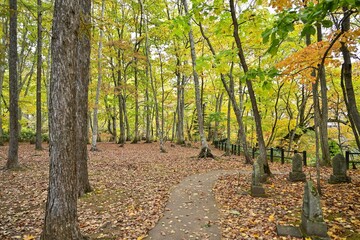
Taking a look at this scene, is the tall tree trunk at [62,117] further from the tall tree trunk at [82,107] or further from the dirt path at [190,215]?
the tall tree trunk at [82,107]

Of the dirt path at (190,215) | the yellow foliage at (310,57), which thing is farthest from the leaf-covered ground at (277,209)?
the yellow foliage at (310,57)

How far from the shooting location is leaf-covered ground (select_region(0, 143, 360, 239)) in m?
5.13

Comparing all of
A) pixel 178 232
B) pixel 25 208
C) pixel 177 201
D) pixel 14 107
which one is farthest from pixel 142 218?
pixel 14 107

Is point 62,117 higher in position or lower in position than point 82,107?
lower

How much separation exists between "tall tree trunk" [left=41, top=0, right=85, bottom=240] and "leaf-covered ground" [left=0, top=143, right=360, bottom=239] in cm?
119

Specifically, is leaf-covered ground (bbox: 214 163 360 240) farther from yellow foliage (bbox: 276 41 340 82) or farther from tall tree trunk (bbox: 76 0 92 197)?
tall tree trunk (bbox: 76 0 92 197)

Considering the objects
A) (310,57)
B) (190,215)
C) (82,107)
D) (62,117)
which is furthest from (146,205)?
(310,57)

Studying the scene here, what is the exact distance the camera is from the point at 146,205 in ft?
22.0

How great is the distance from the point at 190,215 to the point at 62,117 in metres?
→ 3.99

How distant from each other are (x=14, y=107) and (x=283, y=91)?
18.8m

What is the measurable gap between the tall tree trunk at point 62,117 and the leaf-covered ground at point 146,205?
1190mm

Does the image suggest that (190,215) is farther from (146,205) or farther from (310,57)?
(310,57)

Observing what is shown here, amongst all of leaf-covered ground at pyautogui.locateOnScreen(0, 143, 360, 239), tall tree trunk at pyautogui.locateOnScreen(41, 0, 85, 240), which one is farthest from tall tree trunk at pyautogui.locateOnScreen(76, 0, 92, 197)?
tall tree trunk at pyautogui.locateOnScreen(41, 0, 85, 240)

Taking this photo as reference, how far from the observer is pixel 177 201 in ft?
23.5
